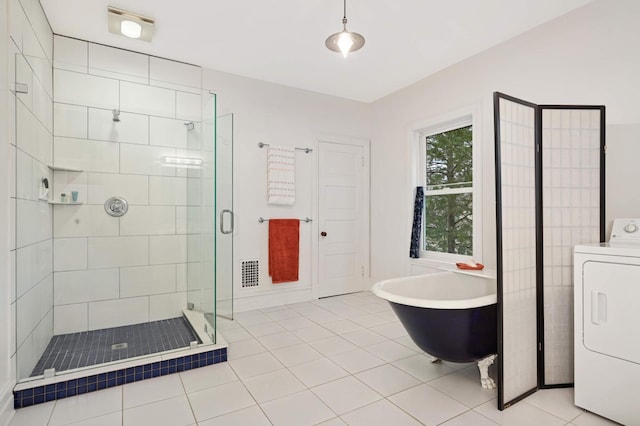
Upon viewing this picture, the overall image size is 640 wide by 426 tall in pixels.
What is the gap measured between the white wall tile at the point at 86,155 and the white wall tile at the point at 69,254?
23.8 inches

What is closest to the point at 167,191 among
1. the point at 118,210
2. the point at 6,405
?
the point at 118,210

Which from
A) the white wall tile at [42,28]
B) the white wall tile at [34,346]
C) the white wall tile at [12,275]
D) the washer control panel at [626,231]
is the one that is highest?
the white wall tile at [42,28]

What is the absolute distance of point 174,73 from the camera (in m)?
3.35

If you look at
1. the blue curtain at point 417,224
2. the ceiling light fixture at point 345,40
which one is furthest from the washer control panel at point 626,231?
the ceiling light fixture at point 345,40

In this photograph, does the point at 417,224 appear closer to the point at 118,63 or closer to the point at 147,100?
the point at 147,100

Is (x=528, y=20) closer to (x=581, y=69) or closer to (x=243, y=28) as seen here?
(x=581, y=69)

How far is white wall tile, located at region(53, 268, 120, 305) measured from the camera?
266 cm

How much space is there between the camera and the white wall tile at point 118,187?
2775 millimetres

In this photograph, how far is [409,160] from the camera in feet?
12.8

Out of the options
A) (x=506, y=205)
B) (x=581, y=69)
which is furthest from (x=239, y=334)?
(x=581, y=69)

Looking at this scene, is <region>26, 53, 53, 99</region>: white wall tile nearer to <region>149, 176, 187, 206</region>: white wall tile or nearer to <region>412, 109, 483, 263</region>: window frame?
<region>149, 176, 187, 206</region>: white wall tile

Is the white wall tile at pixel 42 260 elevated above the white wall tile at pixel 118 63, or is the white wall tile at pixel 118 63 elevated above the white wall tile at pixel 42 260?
the white wall tile at pixel 118 63

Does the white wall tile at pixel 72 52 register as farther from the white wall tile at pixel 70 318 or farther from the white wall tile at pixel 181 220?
the white wall tile at pixel 70 318

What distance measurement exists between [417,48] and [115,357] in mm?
3474
